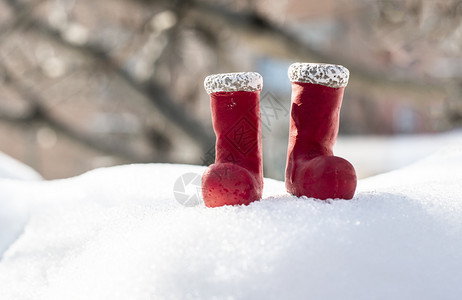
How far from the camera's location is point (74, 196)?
815mm

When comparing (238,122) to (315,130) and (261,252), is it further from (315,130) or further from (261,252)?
(261,252)

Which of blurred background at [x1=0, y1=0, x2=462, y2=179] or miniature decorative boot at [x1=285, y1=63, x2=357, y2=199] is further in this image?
blurred background at [x1=0, y1=0, x2=462, y2=179]

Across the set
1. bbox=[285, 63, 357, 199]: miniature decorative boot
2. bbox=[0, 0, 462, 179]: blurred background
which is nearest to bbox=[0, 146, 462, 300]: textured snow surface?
bbox=[285, 63, 357, 199]: miniature decorative boot

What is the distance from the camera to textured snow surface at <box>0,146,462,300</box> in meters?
0.45

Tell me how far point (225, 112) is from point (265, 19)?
4.74 ft

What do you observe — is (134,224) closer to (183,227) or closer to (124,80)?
(183,227)

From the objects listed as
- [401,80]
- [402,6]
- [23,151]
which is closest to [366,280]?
[401,80]

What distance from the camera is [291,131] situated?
69cm

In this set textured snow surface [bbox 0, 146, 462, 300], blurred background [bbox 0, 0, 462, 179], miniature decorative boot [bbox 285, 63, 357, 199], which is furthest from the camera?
blurred background [bbox 0, 0, 462, 179]

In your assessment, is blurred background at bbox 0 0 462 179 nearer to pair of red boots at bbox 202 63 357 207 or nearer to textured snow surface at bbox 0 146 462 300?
pair of red boots at bbox 202 63 357 207

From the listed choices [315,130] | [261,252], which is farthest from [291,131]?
[261,252]

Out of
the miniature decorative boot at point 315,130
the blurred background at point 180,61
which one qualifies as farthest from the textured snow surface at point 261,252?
the blurred background at point 180,61

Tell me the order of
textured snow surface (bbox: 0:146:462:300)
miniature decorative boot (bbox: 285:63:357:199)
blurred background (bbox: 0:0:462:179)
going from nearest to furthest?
textured snow surface (bbox: 0:146:462:300) → miniature decorative boot (bbox: 285:63:357:199) → blurred background (bbox: 0:0:462:179)

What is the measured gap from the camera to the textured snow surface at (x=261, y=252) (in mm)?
445
